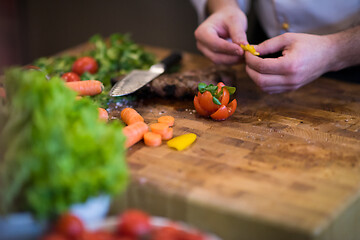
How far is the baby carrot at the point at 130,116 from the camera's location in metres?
1.89

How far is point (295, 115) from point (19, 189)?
4.42 ft

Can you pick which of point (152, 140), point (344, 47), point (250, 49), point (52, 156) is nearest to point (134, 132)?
point (152, 140)

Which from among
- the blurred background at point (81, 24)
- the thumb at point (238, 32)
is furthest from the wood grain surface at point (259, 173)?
the blurred background at point (81, 24)

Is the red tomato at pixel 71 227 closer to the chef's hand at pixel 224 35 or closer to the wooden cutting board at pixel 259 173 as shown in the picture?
the wooden cutting board at pixel 259 173

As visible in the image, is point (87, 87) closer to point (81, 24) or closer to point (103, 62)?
point (103, 62)

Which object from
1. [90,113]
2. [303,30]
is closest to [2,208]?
[90,113]

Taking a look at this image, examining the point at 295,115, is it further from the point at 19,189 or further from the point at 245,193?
the point at 19,189

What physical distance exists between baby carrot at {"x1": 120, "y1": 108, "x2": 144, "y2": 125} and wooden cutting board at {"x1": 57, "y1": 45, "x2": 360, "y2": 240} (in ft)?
0.42

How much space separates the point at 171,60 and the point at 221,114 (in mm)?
825

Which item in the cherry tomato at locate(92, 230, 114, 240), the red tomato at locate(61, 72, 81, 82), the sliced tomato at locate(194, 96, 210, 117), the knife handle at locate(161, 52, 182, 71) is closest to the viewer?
the cherry tomato at locate(92, 230, 114, 240)

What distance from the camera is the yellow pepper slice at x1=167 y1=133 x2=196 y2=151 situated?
169 centimetres

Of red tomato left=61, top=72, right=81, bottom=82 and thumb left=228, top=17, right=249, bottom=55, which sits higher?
thumb left=228, top=17, right=249, bottom=55

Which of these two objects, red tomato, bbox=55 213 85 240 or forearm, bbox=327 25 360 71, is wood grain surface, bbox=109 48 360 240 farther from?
red tomato, bbox=55 213 85 240

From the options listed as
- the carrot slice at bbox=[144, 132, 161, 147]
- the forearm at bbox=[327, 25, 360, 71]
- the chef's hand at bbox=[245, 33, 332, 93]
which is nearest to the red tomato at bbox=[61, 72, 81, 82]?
the carrot slice at bbox=[144, 132, 161, 147]
